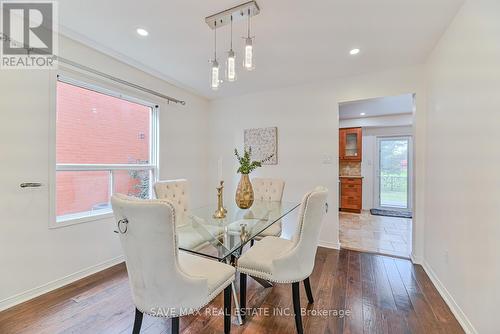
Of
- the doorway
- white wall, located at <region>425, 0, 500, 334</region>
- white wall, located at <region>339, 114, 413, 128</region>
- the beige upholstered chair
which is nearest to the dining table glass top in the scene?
the beige upholstered chair

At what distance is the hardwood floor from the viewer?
158 cm

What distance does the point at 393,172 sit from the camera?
18.6 feet

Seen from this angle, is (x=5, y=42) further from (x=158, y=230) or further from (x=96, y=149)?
(x=158, y=230)

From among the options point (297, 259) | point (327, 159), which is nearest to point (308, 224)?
point (297, 259)

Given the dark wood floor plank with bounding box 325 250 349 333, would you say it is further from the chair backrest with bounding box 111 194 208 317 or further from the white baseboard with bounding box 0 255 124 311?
the white baseboard with bounding box 0 255 124 311

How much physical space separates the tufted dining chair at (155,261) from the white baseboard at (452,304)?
6.10 feet

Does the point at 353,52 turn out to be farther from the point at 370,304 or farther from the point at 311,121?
the point at 370,304

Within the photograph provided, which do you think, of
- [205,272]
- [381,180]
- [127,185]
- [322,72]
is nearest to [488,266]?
[205,272]

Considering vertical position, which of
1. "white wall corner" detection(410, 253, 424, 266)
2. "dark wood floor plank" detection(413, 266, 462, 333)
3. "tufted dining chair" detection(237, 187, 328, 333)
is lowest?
"dark wood floor plank" detection(413, 266, 462, 333)

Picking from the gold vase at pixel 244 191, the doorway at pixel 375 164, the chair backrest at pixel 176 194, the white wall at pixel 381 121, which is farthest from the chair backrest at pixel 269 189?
the white wall at pixel 381 121

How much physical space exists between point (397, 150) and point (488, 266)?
504 centimetres

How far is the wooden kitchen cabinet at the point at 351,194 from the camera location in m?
5.48

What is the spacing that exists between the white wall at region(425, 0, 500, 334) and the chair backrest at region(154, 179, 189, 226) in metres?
2.37

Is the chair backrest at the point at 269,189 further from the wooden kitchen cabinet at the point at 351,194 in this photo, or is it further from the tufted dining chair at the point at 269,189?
the wooden kitchen cabinet at the point at 351,194
